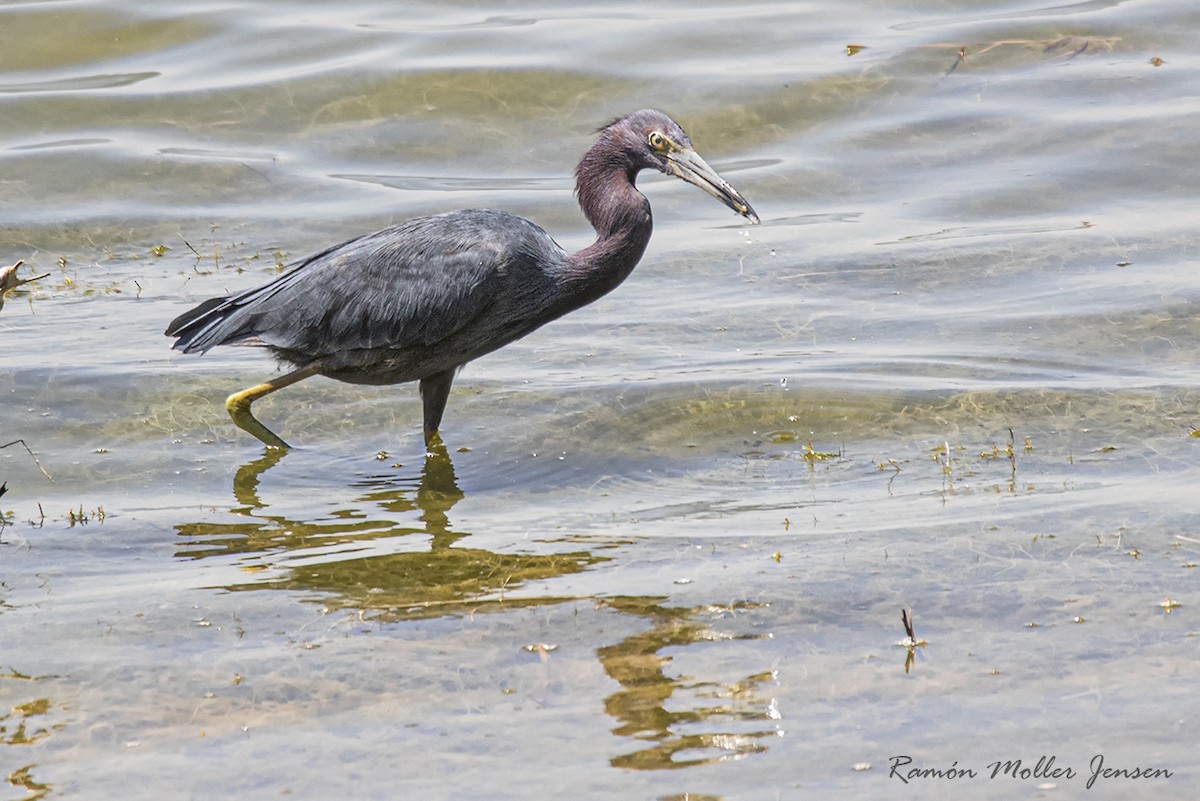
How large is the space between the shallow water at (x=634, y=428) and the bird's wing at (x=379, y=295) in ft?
→ 1.82

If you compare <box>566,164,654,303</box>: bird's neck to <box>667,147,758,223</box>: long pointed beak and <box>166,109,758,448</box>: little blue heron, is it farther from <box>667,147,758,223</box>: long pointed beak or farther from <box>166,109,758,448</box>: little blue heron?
<box>667,147,758,223</box>: long pointed beak

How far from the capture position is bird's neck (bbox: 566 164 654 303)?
8.03 meters

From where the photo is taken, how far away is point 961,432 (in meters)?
7.97

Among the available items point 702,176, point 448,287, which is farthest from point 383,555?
point 702,176

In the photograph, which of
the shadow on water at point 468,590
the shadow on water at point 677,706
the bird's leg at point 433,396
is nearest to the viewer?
the shadow on water at point 677,706

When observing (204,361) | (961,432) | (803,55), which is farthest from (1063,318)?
(803,55)

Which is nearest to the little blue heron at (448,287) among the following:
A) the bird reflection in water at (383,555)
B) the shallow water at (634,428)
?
the shallow water at (634,428)

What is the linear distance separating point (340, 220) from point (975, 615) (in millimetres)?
7035

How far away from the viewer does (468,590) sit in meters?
6.22

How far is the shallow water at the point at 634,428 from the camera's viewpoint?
16.4ft

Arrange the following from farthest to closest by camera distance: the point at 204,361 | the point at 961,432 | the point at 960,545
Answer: the point at 204,361, the point at 961,432, the point at 960,545

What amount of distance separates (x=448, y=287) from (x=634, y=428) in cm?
118

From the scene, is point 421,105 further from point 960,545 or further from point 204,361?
point 960,545

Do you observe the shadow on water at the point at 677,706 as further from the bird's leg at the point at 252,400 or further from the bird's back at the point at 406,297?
the bird's leg at the point at 252,400
